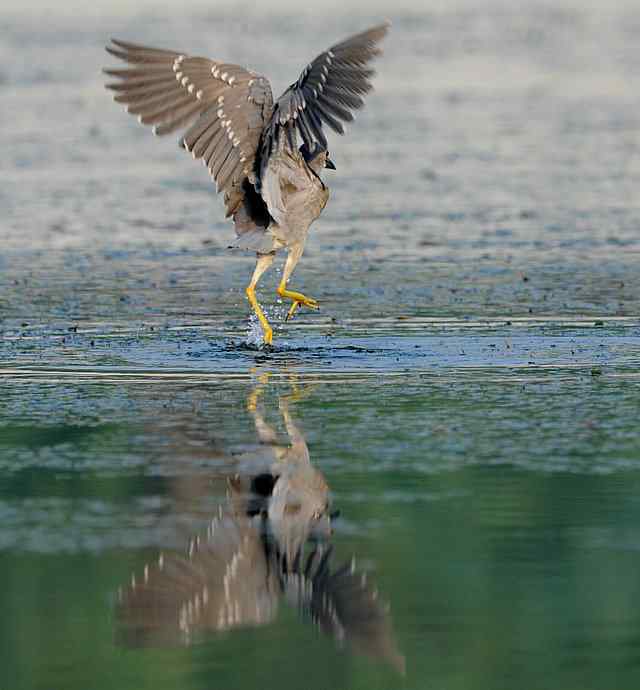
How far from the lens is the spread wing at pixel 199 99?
35.0 ft

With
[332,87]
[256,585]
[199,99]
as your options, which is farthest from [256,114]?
[256,585]

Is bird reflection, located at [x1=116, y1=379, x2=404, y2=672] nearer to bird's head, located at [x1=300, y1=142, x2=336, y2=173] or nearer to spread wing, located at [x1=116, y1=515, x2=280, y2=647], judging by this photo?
spread wing, located at [x1=116, y1=515, x2=280, y2=647]

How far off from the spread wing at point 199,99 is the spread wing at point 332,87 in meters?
0.33

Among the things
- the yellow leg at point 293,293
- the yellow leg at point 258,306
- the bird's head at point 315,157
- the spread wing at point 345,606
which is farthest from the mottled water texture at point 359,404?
the bird's head at point 315,157

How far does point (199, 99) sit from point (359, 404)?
233 centimetres

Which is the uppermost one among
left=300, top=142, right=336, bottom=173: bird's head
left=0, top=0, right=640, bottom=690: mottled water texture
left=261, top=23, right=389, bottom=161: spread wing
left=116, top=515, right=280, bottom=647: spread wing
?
left=261, top=23, right=389, bottom=161: spread wing

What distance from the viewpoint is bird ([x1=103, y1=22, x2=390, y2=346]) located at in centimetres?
1021

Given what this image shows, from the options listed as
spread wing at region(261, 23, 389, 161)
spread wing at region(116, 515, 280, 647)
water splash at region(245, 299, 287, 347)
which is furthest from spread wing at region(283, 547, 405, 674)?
water splash at region(245, 299, 287, 347)

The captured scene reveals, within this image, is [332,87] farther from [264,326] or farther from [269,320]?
[269,320]

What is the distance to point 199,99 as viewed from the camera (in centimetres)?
1076

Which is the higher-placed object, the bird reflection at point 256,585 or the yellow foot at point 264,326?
the yellow foot at point 264,326

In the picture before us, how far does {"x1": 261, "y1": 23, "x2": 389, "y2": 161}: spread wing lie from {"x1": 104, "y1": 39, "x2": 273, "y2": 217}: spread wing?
0.33 meters

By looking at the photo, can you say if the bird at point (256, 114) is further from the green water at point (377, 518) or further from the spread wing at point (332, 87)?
the green water at point (377, 518)

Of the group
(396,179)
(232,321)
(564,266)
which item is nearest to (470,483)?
(232,321)
